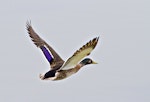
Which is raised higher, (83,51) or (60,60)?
(60,60)

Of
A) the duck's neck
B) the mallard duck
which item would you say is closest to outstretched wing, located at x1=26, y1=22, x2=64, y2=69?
the mallard duck

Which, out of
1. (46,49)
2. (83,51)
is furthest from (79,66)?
(46,49)

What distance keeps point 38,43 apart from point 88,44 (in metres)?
7.42

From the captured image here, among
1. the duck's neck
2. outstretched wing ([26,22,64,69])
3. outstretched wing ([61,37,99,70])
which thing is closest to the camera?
outstretched wing ([61,37,99,70])

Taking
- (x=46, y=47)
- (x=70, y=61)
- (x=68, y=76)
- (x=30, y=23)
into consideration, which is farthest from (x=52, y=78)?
(x=30, y=23)

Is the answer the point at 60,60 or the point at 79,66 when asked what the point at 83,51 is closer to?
the point at 79,66

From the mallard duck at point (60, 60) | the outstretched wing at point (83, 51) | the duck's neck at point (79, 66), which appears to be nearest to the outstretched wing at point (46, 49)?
the mallard duck at point (60, 60)

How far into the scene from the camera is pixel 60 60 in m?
27.6

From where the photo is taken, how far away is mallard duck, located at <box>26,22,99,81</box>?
71.8 ft

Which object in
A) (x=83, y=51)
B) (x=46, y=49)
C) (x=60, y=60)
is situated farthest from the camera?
(x=46, y=49)

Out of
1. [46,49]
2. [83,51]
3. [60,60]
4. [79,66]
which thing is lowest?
[83,51]

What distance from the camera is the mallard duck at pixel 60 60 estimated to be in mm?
21891

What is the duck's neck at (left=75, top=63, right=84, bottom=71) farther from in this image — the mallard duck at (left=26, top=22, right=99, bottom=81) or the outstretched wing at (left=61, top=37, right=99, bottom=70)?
the outstretched wing at (left=61, top=37, right=99, bottom=70)

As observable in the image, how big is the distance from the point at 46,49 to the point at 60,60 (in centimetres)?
119
